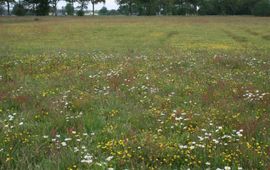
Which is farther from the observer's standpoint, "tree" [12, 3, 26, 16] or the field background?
"tree" [12, 3, 26, 16]

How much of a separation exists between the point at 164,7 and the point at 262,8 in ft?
138

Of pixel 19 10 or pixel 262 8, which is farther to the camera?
pixel 19 10

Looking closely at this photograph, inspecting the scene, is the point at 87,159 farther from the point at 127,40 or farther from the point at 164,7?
the point at 164,7

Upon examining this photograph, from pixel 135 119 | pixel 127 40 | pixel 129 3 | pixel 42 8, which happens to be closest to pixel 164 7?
pixel 129 3

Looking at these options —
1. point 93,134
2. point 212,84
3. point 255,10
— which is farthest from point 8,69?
point 255,10

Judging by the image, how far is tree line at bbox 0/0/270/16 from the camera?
12388 centimetres

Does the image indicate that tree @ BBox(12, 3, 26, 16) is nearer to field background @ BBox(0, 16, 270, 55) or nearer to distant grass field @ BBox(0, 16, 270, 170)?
field background @ BBox(0, 16, 270, 55)

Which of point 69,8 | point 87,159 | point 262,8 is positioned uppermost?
point 69,8

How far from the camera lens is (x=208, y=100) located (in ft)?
36.7

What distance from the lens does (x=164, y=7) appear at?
488 feet

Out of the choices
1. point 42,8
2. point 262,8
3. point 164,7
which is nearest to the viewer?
point 262,8

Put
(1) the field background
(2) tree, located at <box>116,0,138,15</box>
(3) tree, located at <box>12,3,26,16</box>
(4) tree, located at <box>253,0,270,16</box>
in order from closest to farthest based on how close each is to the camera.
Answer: (1) the field background → (4) tree, located at <box>253,0,270,16</box> → (3) tree, located at <box>12,3,26,16</box> → (2) tree, located at <box>116,0,138,15</box>

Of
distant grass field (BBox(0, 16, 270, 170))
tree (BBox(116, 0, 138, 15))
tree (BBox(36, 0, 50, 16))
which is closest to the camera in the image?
distant grass field (BBox(0, 16, 270, 170))

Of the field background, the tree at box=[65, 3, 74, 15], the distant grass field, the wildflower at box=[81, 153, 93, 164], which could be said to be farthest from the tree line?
the wildflower at box=[81, 153, 93, 164]
